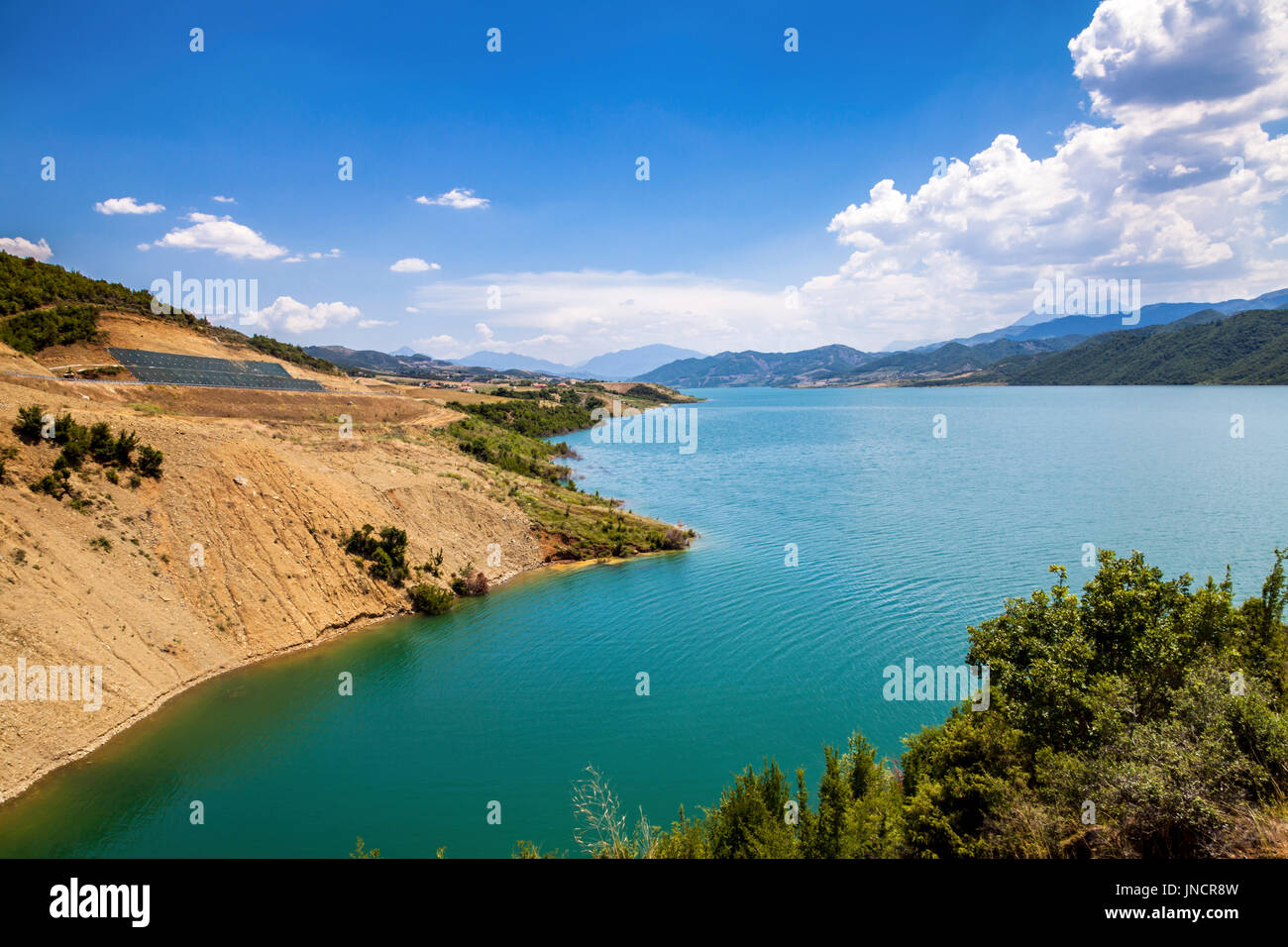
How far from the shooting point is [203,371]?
54.8 metres

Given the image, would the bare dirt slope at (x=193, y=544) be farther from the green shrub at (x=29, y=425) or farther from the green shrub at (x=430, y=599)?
the green shrub at (x=430, y=599)

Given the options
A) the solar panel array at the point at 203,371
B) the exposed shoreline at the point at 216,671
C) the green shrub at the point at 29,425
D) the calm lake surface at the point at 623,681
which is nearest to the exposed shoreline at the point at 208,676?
the exposed shoreline at the point at 216,671

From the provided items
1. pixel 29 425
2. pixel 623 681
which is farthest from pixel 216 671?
pixel 623 681

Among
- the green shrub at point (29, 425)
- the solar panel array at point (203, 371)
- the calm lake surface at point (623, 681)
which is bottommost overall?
the calm lake surface at point (623, 681)

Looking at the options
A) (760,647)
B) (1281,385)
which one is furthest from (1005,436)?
(1281,385)

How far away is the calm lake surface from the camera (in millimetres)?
19594

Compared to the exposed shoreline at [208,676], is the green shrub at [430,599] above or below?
above

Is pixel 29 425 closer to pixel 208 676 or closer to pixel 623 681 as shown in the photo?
pixel 208 676

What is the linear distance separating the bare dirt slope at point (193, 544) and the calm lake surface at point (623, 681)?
71.4 inches

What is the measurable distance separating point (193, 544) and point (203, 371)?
3108 centimetres

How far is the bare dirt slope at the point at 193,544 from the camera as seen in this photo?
23500mm

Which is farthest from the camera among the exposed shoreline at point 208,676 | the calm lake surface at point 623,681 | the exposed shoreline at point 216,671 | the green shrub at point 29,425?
the green shrub at point 29,425
